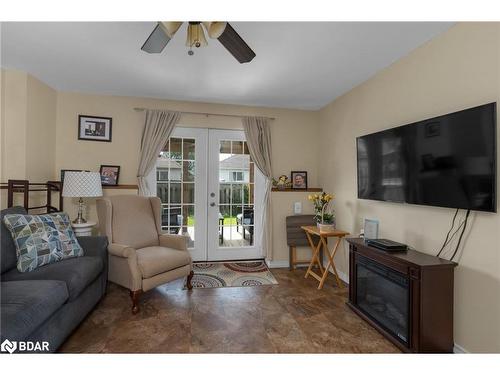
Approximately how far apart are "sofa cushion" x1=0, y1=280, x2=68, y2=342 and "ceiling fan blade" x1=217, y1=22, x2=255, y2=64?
1941 millimetres

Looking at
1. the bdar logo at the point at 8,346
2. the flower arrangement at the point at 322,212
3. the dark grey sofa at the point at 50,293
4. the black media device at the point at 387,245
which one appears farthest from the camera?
the flower arrangement at the point at 322,212

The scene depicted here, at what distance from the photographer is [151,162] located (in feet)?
11.2

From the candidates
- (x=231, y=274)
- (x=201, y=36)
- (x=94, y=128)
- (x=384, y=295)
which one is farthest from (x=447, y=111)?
(x=94, y=128)

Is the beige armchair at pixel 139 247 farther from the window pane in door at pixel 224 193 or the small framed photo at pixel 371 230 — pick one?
the small framed photo at pixel 371 230

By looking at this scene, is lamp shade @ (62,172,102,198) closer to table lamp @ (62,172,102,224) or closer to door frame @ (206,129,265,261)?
table lamp @ (62,172,102,224)

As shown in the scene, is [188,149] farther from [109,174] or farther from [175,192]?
[109,174]

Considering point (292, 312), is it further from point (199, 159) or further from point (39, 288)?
point (199, 159)

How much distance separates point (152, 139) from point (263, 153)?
1.55 meters

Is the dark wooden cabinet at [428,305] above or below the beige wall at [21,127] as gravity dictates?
below

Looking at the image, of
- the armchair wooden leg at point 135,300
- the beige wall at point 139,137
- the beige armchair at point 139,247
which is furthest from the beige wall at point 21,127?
the armchair wooden leg at point 135,300

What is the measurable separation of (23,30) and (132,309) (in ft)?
8.12

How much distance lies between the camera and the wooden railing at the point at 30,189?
8.21 ft

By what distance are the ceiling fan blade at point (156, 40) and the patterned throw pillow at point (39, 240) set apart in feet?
5.50

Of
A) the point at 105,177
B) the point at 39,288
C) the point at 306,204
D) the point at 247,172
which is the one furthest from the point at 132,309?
the point at 306,204
